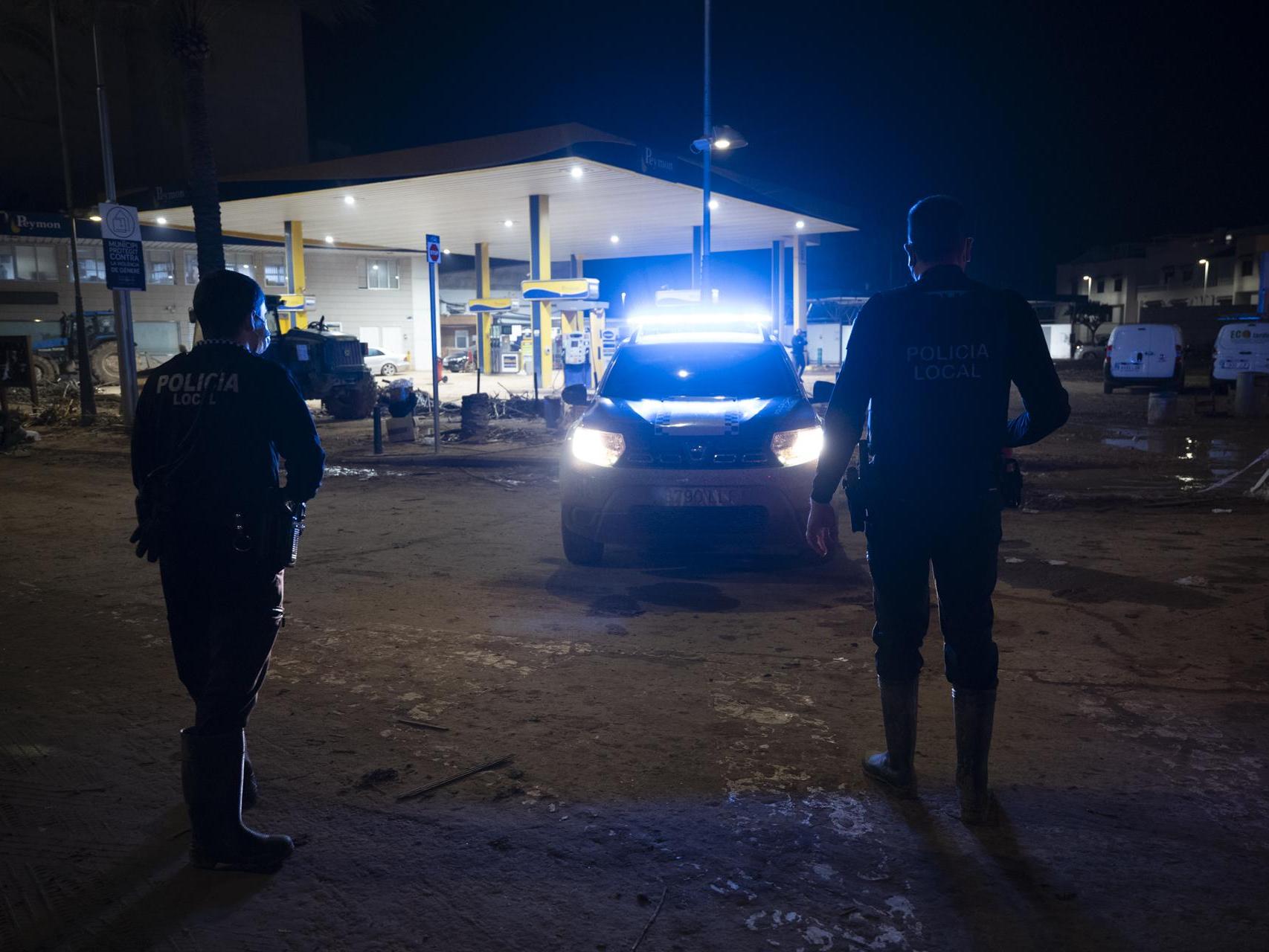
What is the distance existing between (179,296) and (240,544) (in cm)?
4094

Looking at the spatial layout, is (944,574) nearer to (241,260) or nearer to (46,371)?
(46,371)

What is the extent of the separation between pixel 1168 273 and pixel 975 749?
78425 millimetres

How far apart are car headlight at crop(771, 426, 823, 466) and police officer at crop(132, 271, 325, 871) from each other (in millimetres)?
3754

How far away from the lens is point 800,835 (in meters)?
3.05

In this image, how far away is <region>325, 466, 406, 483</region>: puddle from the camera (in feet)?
39.0

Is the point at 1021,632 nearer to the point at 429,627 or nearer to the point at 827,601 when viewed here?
the point at 827,601

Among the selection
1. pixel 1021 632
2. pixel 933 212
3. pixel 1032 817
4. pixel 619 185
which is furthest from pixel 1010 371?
pixel 619 185

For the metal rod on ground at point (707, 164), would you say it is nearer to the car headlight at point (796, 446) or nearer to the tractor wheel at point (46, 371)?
the car headlight at point (796, 446)

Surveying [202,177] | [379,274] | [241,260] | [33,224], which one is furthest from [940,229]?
[379,274]

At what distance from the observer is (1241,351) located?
1978 centimetres

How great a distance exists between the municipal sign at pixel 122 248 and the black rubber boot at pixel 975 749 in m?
15.9

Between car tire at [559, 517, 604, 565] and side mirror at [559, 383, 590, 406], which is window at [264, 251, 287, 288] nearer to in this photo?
side mirror at [559, 383, 590, 406]

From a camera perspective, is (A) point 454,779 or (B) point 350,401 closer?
(A) point 454,779

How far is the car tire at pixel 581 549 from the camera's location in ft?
22.0
